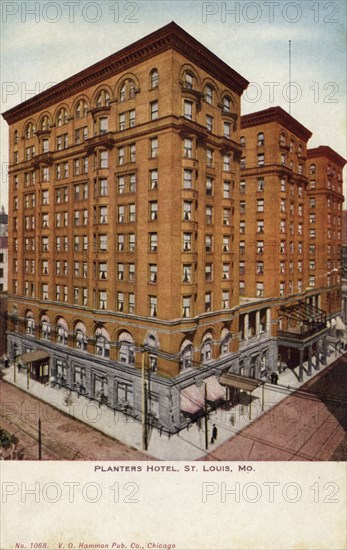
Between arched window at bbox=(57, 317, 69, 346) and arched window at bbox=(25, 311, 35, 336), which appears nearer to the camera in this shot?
arched window at bbox=(57, 317, 69, 346)

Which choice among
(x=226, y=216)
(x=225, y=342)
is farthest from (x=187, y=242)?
(x=225, y=342)

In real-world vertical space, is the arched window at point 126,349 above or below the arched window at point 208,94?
below

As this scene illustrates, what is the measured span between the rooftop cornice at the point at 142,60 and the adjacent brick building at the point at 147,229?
0.35 feet

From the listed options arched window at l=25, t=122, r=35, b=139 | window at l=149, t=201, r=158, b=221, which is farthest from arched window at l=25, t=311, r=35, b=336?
window at l=149, t=201, r=158, b=221

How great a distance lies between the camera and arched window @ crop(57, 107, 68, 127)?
30803 millimetres

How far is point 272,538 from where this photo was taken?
13570 mm

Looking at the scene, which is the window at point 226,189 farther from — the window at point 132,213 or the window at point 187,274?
the window at point 132,213

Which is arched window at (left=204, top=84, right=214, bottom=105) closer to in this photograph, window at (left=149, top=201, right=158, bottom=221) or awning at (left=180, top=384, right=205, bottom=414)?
window at (left=149, top=201, right=158, bottom=221)

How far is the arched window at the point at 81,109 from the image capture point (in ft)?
95.8

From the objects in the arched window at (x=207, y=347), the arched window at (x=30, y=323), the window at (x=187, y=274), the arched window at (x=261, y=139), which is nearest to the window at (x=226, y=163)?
the window at (x=187, y=274)

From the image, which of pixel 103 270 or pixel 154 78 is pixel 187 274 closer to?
pixel 103 270

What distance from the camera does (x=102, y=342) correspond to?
29.9 meters

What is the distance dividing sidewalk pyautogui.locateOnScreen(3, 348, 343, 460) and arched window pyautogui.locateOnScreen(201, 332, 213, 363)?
14.1 ft

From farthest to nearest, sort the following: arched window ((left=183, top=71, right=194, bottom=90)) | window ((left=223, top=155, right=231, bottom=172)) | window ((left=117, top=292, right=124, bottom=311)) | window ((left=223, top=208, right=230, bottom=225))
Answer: window ((left=223, top=208, right=230, bottom=225)) < window ((left=223, top=155, right=231, bottom=172)) < window ((left=117, top=292, right=124, bottom=311)) < arched window ((left=183, top=71, right=194, bottom=90))
